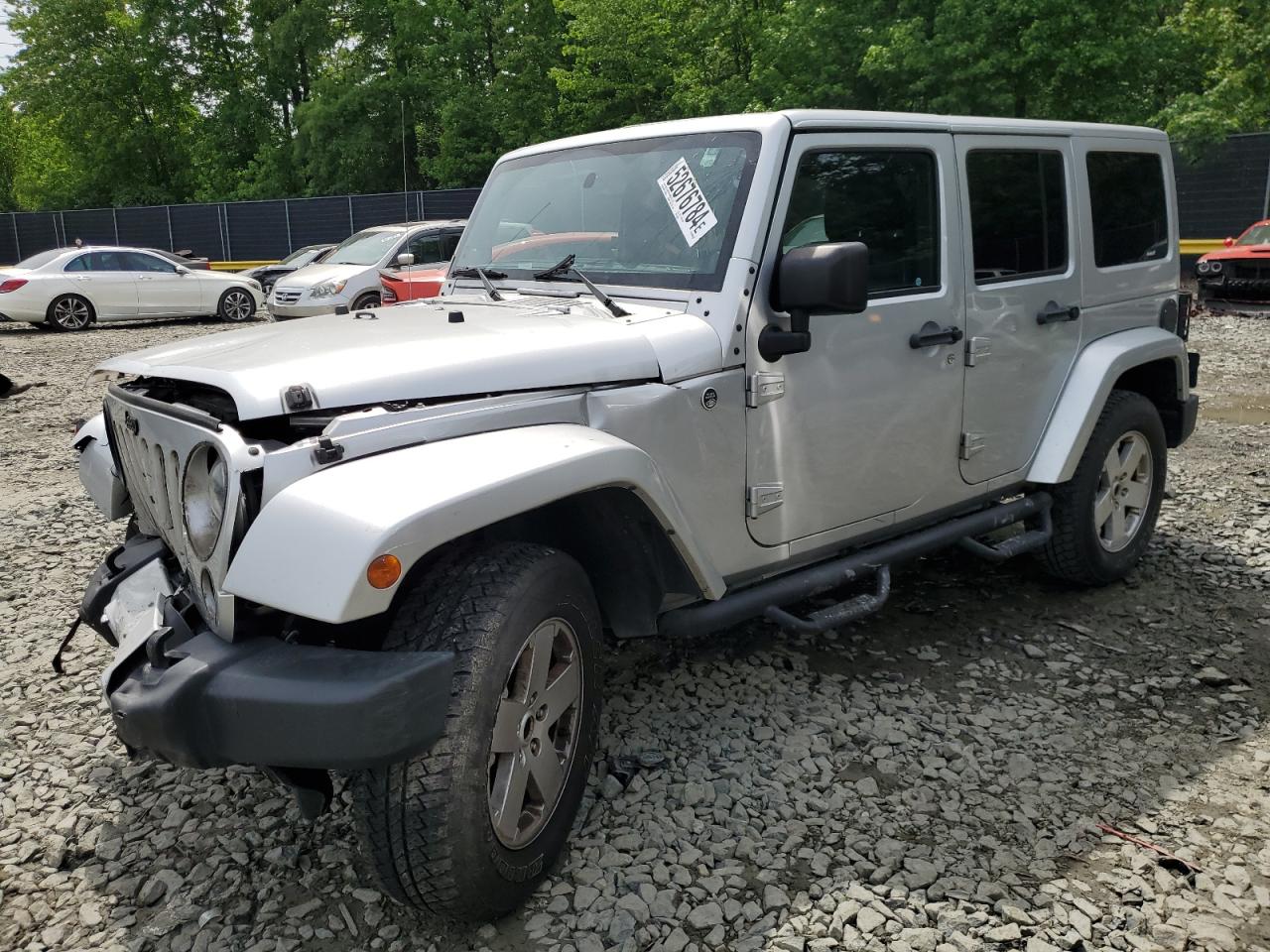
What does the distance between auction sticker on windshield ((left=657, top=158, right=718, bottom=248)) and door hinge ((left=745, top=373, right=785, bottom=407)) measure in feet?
1.61

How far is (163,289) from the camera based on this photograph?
18109 mm

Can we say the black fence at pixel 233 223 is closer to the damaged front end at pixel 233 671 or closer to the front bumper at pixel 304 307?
the front bumper at pixel 304 307

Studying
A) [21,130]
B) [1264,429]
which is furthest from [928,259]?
[21,130]

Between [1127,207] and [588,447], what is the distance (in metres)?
3.45

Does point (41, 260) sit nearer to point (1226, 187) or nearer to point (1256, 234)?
point (1256, 234)

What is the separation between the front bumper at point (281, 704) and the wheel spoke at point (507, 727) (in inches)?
10.4

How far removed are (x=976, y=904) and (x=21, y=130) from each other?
64468mm

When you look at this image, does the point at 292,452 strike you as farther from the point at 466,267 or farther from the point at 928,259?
the point at 928,259

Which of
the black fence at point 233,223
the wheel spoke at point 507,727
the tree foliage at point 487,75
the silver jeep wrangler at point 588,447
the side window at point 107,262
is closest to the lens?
the silver jeep wrangler at point 588,447

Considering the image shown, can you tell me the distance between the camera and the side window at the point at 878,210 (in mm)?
3420

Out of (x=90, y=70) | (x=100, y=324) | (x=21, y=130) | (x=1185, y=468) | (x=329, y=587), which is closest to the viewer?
(x=329, y=587)

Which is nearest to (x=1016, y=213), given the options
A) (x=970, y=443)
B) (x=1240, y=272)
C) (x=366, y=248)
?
(x=970, y=443)

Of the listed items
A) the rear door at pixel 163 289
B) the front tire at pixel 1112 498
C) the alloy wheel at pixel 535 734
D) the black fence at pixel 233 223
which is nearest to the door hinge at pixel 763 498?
the alloy wheel at pixel 535 734

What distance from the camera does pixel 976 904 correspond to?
2729mm
